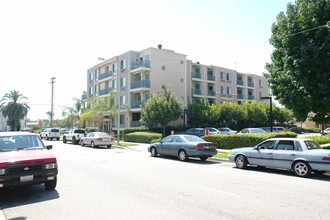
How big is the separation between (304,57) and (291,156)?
611cm

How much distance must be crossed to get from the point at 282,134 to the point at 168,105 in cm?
1345

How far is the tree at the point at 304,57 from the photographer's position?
13141 millimetres

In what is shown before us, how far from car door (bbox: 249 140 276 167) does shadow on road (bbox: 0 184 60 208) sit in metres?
7.79

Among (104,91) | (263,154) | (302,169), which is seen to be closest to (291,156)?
(302,169)

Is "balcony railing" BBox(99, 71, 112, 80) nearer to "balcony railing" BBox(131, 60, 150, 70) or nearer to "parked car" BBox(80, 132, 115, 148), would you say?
"balcony railing" BBox(131, 60, 150, 70)

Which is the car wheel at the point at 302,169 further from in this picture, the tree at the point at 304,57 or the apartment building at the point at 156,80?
the apartment building at the point at 156,80

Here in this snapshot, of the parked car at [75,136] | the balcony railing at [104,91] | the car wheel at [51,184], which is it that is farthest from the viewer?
the balcony railing at [104,91]

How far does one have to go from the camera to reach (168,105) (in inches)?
1184

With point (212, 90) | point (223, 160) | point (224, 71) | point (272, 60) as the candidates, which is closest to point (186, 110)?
point (212, 90)

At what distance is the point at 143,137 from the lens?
88.4ft

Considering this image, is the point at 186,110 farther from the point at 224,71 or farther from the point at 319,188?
the point at 319,188

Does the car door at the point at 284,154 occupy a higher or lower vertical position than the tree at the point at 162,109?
lower

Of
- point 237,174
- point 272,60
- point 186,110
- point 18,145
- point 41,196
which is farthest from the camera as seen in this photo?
point 186,110

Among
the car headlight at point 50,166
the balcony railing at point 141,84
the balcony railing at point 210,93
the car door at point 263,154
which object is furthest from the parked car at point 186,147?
the balcony railing at point 210,93
